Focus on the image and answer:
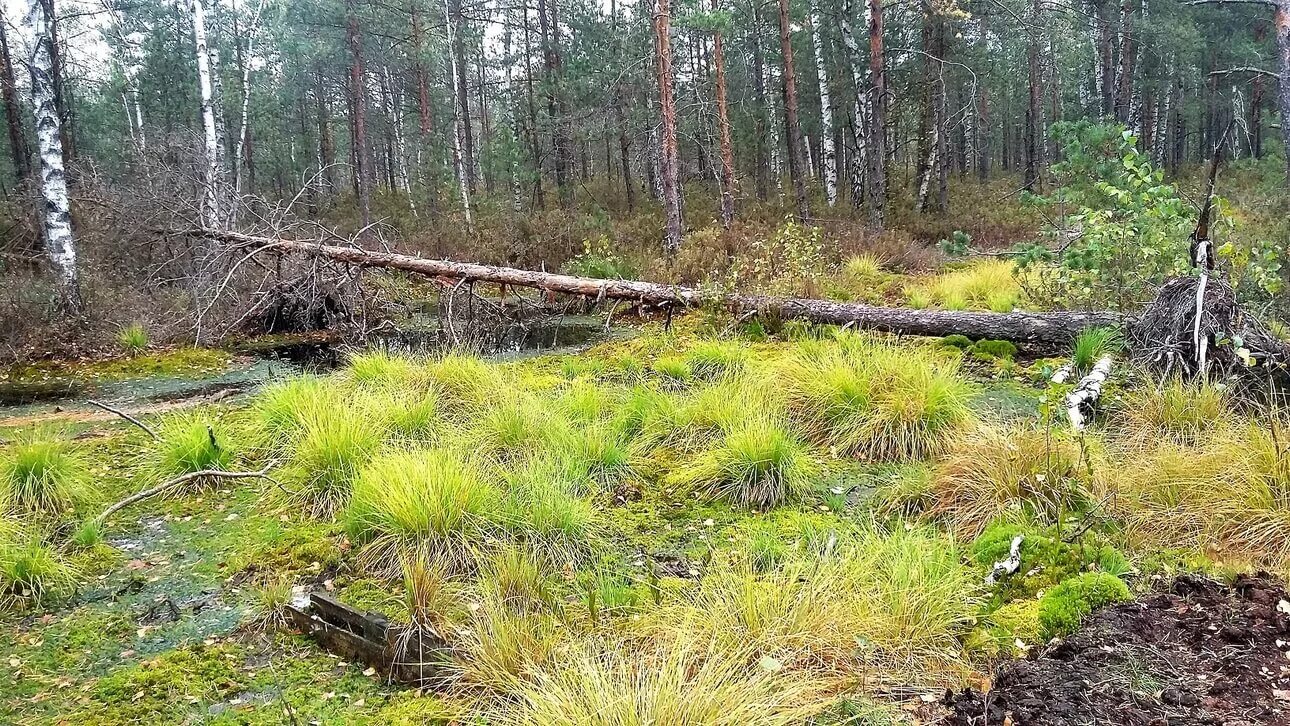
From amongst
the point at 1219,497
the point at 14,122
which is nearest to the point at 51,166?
the point at 14,122

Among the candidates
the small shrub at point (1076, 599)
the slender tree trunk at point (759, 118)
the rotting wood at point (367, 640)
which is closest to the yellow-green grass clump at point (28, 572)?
the rotting wood at point (367, 640)

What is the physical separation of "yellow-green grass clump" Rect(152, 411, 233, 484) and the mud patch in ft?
15.9

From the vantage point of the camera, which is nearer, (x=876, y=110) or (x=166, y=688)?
(x=166, y=688)

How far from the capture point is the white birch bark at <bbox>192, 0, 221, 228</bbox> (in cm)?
1148

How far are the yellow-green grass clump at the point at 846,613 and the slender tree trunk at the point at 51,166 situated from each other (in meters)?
10.3

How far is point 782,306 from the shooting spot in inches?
342

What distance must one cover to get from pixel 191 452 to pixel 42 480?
812mm

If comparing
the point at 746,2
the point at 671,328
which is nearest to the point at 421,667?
the point at 671,328

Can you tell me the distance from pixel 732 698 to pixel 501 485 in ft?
8.57

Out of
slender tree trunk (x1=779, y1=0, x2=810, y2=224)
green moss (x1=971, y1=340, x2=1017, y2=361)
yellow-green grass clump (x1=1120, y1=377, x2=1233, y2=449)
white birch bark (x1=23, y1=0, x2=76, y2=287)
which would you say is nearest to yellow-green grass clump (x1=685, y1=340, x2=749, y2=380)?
green moss (x1=971, y1=340, x2=1017, y2=361)

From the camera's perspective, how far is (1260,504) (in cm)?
351

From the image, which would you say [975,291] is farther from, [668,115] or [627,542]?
[627,542]

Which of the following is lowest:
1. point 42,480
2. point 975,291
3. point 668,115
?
point 42,480

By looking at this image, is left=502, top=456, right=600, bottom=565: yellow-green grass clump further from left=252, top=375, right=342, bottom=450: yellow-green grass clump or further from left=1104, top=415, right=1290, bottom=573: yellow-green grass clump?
left=1104, top=415, right=1290, bottom=573: yellow-green grass clump
